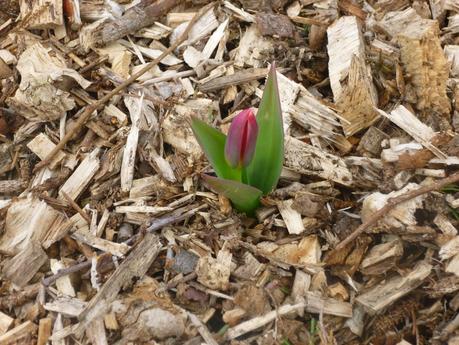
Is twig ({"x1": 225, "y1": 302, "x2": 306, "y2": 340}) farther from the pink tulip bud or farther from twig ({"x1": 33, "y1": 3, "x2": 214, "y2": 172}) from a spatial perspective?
twig ({"x1": 33, "y1": 3, "x2": 214, "y2": 172})

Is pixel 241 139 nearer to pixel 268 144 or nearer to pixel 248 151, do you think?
pixel 248 151

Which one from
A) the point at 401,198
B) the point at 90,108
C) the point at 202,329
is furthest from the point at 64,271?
the point at 401,198

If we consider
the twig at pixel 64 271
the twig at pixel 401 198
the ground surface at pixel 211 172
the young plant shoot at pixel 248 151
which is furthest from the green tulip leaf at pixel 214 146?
the twig at pixel 64 271

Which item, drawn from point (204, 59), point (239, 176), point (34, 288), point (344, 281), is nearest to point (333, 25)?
point (204, 59)

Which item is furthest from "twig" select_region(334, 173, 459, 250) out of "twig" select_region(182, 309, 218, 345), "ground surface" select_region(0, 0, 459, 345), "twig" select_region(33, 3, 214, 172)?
"twig" select_region(33, 3, 214, 172)

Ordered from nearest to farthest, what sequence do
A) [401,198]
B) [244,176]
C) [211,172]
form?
[401,198], [244,176], [211,172]

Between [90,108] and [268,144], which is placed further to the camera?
[90,108]

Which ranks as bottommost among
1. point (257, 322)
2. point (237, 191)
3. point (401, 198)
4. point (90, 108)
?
point (257, 322)
